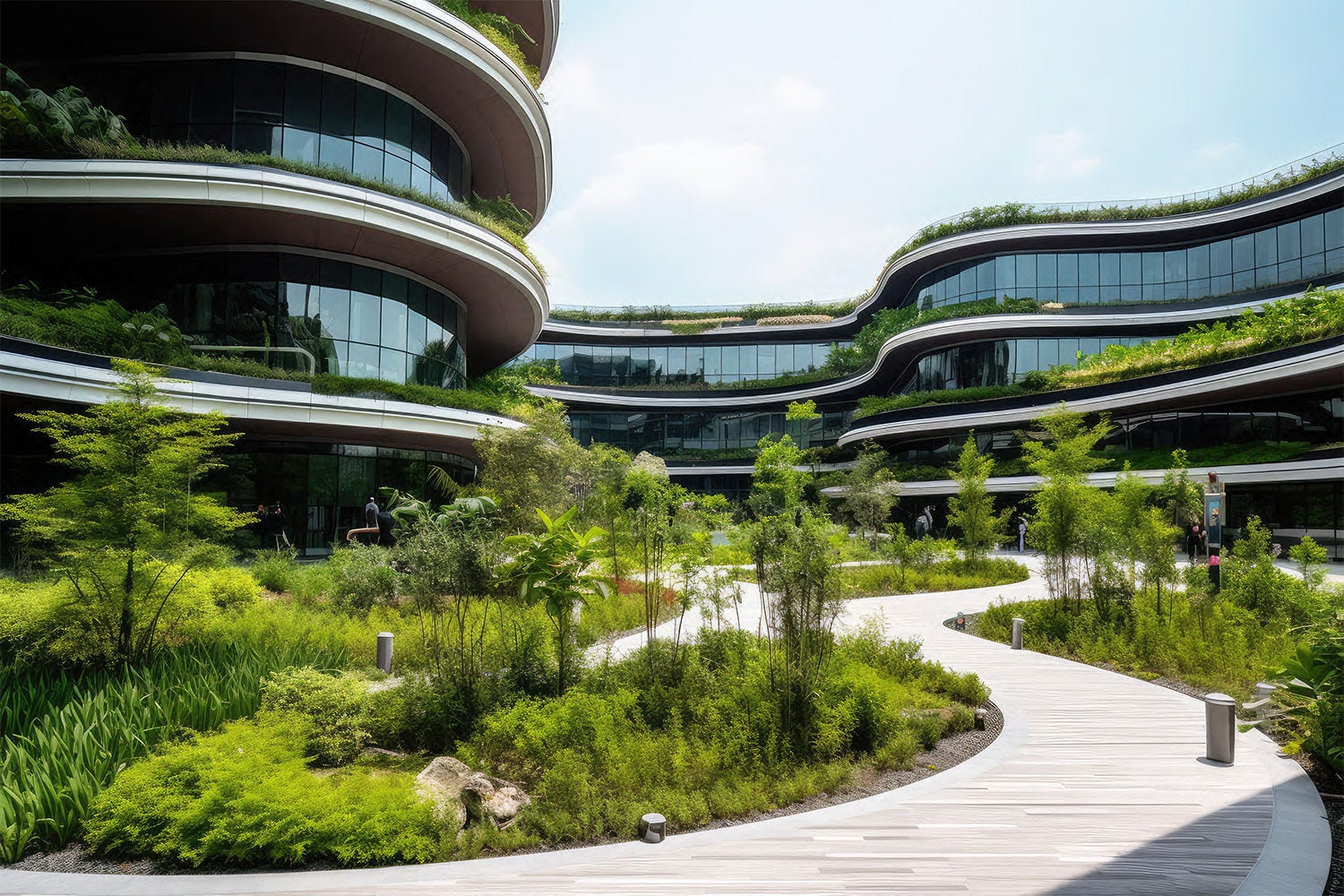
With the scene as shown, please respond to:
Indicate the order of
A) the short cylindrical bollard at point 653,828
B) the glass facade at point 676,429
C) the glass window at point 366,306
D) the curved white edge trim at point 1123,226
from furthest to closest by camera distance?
the glass facade at point 676,429, the curved white edge trim at point 1123,226, the glass window at point 366,306, the short cylindrical bollard at point 653,828

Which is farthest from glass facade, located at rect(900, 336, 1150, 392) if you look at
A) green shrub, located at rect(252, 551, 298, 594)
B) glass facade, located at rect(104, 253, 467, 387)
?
green shrub, located at rect(252, 551, 298, 594)

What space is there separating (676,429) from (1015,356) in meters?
26.2

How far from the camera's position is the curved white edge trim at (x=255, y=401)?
14844mm

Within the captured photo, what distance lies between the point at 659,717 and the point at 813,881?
8.62 ft

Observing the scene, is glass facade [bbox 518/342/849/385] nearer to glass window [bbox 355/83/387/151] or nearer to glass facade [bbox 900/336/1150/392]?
glass facade [bbox 900/336/1150/392]

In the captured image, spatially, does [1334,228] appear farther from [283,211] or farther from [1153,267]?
[283,211]

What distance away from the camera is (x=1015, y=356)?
127 feet

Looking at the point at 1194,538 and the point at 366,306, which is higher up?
the point at 366,306

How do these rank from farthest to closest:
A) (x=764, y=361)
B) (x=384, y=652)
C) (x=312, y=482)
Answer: (x=764, y=361) < (x=312, y=482) < (x=384, y=652)

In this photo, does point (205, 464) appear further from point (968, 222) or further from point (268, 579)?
point (968, 222)

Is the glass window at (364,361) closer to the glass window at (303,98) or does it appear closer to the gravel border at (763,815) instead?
the glass window at (303,98)

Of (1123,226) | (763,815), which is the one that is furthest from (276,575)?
(1123,226)

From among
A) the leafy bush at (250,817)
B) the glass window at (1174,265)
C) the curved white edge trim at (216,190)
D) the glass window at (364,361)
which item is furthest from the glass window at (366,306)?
the glass window at (1174,265)

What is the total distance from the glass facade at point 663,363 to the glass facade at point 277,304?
3543cm
